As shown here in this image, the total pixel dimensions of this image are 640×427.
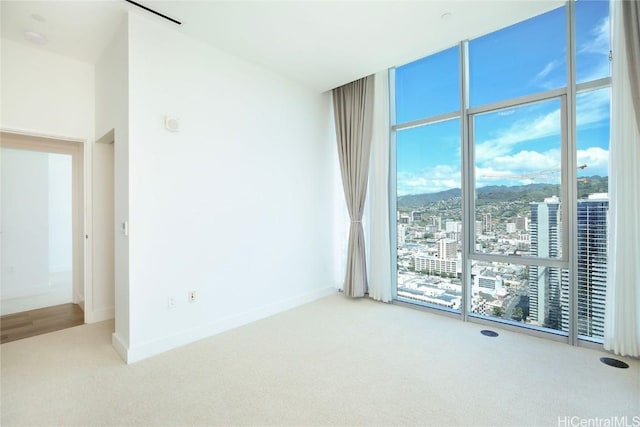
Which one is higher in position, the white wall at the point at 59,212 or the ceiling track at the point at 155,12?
the ceiling track at the point at 155,12

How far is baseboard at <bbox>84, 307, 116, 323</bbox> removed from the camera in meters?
3.28

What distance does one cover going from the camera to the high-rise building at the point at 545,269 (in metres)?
2.78

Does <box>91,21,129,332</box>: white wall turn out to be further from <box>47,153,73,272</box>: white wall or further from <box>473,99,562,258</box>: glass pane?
<box>473,99,562,258</box>: glass pane

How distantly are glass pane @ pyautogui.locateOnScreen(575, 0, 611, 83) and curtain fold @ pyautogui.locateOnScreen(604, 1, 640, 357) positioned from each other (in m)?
0.15

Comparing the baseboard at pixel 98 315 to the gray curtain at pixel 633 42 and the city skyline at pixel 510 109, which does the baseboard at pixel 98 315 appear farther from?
the gray curtain at pixel 633 42

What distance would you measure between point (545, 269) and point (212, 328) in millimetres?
3320

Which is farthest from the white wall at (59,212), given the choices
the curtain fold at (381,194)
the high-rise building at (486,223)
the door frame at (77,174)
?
the high-rise building at (486,223)

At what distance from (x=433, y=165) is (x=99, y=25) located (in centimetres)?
364

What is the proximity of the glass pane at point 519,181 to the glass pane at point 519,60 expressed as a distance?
0.20 metres

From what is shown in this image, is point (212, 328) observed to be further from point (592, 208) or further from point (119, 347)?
point (592, 208)

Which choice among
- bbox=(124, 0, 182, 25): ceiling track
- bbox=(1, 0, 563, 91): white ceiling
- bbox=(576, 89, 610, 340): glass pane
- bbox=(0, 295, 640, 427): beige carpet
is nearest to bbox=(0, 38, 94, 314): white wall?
bbox=(1, 0, 563, 91): white ceiling

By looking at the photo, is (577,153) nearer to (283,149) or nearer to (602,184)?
(602,184)

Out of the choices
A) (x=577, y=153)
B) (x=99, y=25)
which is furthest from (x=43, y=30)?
(x=577, y=153)

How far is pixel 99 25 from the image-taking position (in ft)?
8.45
